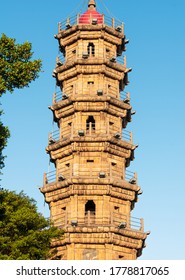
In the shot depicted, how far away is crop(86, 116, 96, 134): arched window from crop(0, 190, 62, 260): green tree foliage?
10.1 meters

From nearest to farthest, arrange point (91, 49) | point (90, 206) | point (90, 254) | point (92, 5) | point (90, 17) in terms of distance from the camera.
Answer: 1. point (90, 254)
2. point (90, 206)
3. point (91, 49)
4. point (90, 17)
5. point (92, 5)

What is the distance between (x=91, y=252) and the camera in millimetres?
38938

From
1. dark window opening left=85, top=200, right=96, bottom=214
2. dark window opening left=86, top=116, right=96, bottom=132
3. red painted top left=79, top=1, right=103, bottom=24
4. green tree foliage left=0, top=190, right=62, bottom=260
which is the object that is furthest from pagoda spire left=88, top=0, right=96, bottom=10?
green tree foliage left=0, top=190, right=62, bottom=260

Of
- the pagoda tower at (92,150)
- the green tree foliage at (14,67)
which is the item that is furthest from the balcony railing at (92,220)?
the green tree foliage at (14,67)

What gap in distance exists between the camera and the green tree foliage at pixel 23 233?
33.3 metres

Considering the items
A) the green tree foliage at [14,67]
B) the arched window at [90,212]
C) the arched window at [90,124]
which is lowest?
the arched window at [90,212]

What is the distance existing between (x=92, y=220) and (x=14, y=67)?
17511 mm

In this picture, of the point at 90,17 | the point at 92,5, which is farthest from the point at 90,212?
the point at 92,5

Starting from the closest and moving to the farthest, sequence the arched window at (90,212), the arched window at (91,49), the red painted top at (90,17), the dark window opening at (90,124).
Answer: the arched window at (90,212) < the dark window opening at (90,124) < the arched window at (91,49) < the red painted top at (90,17)

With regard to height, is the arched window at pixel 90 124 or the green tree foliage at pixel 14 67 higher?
the arched window at pixel 90 124

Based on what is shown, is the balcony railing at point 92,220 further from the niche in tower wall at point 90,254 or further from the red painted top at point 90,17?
the red painted top at point 90,17

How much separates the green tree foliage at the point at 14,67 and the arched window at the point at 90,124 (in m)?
17.7

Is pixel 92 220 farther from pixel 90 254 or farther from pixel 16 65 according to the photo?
pixel 16 65

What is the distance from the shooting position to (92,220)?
40.3 metres
